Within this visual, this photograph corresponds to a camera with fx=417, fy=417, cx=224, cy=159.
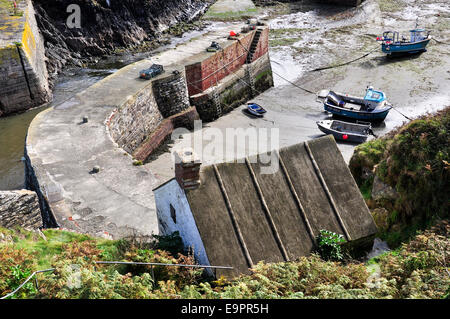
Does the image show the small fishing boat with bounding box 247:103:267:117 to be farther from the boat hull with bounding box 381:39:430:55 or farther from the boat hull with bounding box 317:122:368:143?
the boat hull with bounding box 381:39:430:55

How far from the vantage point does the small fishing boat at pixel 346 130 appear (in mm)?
22719

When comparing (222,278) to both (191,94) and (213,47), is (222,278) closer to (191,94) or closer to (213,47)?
(191,94)

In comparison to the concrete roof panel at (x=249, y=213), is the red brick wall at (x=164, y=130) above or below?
below

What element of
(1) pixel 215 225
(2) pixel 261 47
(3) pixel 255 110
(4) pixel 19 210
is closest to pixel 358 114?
(3) pixel 255 110

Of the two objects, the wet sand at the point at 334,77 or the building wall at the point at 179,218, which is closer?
the building wall at the point at 179,218

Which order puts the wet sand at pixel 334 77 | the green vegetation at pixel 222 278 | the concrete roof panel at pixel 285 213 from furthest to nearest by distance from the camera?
the wet sand at pixel 334 77
the concrete roof panel at pixel 285 213
the green vegetation at pixel 222 278

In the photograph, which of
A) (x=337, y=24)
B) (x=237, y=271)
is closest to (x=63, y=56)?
(x=337, y=24)

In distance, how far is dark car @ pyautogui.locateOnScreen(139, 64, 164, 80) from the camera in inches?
895

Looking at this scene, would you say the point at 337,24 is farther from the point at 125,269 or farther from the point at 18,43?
the point at 125,269

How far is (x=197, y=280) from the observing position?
8.11 m

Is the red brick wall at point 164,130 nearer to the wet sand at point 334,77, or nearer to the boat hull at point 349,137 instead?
the wet sand at point 334,77

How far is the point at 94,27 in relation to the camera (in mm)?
35219

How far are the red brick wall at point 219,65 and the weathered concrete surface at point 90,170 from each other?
351cm

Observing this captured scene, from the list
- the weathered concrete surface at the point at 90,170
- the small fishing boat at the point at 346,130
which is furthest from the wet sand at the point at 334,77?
the weathered concrete surface at the point at 90,170
